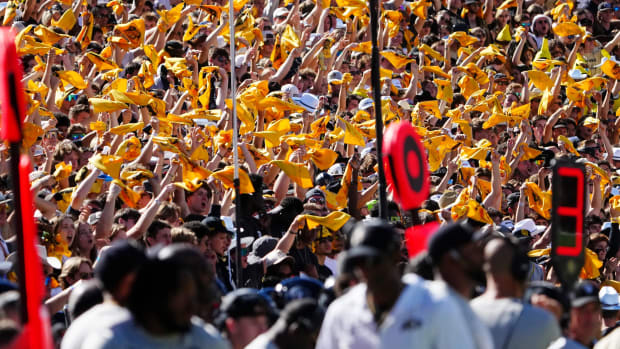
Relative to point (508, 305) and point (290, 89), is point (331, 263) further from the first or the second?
point (508, 305)

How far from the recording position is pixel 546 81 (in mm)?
11922

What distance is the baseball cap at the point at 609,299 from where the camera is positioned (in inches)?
280

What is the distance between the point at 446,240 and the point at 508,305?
51 cm

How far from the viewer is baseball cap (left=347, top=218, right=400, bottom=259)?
3775 mm

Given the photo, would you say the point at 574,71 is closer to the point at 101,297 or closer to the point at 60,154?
the point at 60,154

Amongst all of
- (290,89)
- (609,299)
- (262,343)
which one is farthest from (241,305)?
(290,89)

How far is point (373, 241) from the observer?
3809 millimetres

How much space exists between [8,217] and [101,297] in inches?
119

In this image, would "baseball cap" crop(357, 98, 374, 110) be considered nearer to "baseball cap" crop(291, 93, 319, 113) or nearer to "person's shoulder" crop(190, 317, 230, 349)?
"baseball cap" crop(291, 93, 319, 113)

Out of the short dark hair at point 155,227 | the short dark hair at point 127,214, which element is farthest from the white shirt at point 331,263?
the short dark hair at point 155,227

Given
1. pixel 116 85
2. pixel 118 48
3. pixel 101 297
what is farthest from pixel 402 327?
pixel 118 48

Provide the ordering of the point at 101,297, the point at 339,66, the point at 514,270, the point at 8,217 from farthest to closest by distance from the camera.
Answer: the point at 339,66
the point at 8,217
the point at 101,297
the point at 514,270

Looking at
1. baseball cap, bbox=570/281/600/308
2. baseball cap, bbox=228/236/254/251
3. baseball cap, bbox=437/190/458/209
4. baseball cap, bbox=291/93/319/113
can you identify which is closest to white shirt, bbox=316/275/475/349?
baseball cap, bbox=570/281/600/308

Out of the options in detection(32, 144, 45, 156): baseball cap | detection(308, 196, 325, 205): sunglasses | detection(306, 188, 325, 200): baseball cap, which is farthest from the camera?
detection(32, 144, 45, 156): baseball cap
